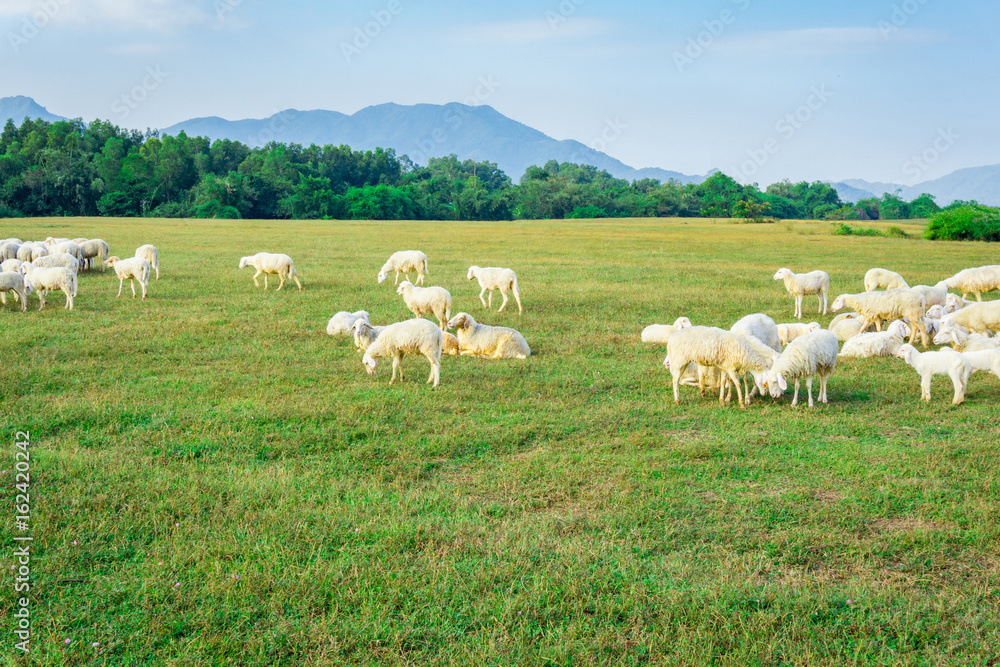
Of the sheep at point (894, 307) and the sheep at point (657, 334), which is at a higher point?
the sheep at point (894, 307)

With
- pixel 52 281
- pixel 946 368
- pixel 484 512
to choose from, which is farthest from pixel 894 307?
pixel 52 281

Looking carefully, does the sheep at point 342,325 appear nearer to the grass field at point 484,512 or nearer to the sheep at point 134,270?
the grass field at point 484,512

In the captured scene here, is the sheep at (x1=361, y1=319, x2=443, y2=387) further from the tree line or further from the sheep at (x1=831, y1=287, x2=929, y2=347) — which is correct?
the tree line

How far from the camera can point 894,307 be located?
13875 millimetres

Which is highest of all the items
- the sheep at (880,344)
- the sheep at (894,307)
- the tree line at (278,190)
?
the tree line at (278,190)

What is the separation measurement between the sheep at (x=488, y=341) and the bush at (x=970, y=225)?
4779 cm

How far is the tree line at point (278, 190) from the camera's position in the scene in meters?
78.1

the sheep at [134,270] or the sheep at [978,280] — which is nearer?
the sheep at [978,280]

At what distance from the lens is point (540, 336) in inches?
571

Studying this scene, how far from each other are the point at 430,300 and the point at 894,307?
941 cm

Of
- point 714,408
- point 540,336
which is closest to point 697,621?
point 714,408

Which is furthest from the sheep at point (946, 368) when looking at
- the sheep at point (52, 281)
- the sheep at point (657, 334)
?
the sheep at point (52, 281)

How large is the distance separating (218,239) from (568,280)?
27.3 metres

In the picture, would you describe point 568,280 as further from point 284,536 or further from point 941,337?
point 284,536
